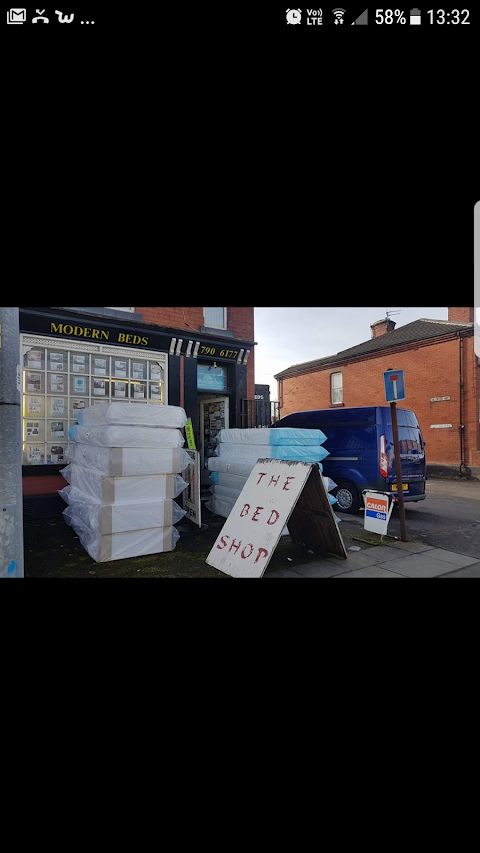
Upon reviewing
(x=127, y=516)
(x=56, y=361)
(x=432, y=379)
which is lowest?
(x=127, y=516)

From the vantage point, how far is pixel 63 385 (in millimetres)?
9547

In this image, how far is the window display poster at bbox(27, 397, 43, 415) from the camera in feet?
30.0

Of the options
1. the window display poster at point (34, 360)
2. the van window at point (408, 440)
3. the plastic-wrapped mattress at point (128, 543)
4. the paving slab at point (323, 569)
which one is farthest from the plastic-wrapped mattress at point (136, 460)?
the van window at point (408, 440)

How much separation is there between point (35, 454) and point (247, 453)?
4612 millimetres

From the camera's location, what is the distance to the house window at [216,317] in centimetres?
1168

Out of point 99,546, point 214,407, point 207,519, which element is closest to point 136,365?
point 214,407

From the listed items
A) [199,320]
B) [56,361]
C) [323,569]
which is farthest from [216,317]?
[323,569]

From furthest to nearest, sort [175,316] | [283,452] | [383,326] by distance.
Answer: [383,326]
[175,316]
[283,452]

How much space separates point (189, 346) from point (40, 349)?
139 inches

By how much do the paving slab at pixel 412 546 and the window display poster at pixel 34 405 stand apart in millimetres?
7443

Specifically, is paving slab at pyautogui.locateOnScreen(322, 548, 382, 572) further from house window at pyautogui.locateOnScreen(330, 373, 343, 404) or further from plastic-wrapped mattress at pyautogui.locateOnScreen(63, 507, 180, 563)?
house window at pyautogui.locateOnScreen(330, 373, 343, 404)

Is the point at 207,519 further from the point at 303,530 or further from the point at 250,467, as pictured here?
the point at 303,530

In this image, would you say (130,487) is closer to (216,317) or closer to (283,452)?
(283,452)

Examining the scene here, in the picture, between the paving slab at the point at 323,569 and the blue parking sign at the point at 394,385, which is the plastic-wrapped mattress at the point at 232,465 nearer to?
the blue parking sign at the point at 394,385
